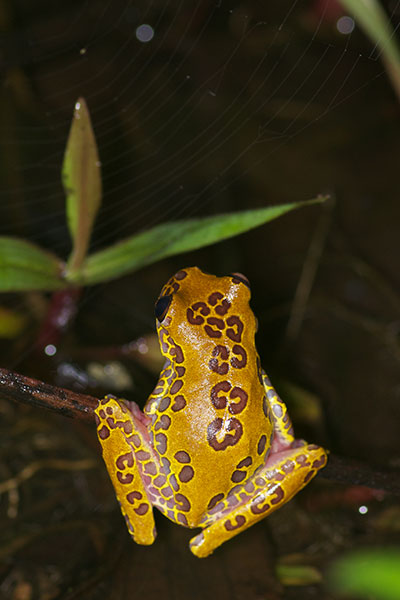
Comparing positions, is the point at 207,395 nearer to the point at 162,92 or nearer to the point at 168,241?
the point at 168,241

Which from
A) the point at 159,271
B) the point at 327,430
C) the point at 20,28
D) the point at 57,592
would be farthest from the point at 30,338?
the point at 20,28

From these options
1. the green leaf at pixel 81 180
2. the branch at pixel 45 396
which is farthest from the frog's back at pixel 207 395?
the green leaf at pixel 81 180

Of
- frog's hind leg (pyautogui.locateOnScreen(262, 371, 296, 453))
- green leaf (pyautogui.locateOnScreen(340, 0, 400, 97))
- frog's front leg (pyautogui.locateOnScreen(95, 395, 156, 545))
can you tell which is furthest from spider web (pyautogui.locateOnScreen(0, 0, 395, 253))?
frog's front leg (pyautogui.locateOnScreen(95, 395, 156, 545))

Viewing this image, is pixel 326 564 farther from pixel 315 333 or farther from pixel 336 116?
pixel 336 116

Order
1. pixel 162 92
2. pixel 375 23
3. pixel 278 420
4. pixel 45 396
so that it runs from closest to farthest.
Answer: pixel 45 396 < pixel 278 420 < pixel 375 23 < pixel 162 92

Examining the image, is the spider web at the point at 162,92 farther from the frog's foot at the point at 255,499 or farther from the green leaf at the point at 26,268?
the frog's foot at the point at 255,499

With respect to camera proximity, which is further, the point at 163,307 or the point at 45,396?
the point at 163,307

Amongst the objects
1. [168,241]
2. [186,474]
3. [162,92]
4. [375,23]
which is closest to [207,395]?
[186,474]
